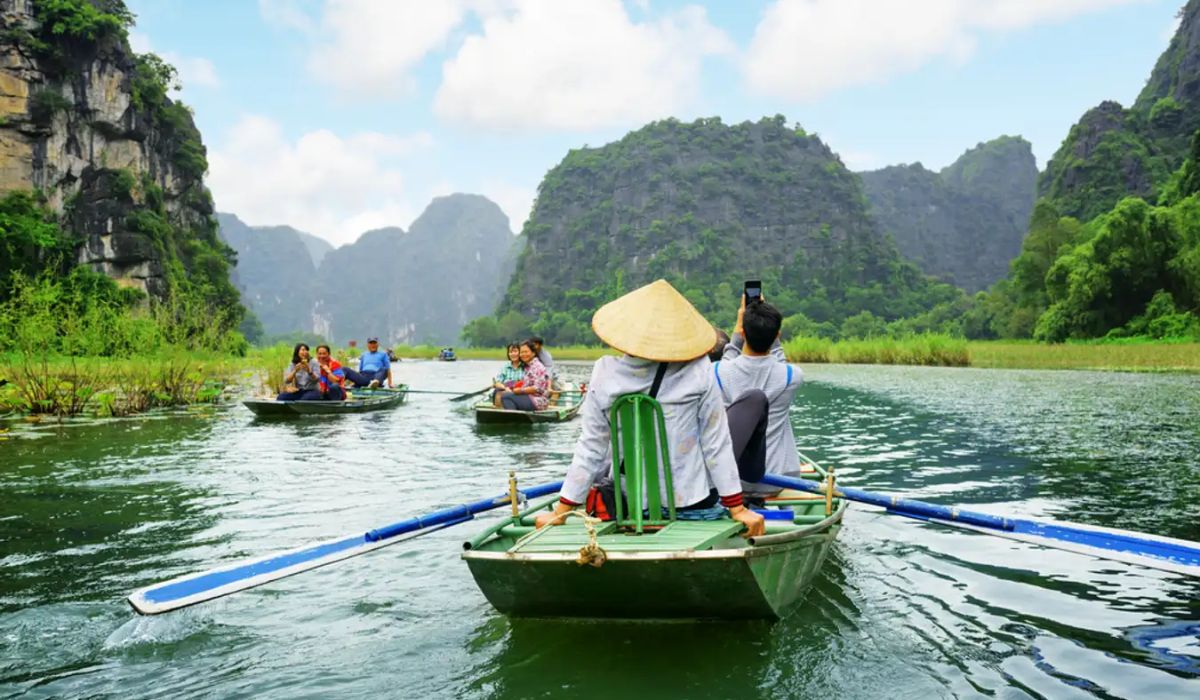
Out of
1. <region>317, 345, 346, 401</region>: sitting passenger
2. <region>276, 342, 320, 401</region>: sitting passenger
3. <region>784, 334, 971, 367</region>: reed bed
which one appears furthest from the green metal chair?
<region>784, 334, 971, 367</region>: reed bed

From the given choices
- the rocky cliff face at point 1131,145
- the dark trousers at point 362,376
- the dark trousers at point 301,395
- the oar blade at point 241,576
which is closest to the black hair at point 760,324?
the oar blade at point 241,576

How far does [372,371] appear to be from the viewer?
656 inches

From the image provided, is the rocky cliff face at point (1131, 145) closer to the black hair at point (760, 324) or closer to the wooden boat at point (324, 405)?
the wooden boat at point (324, 405)

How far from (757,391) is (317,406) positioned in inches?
428

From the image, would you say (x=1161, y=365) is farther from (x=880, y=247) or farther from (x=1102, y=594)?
(x=880, y=247)

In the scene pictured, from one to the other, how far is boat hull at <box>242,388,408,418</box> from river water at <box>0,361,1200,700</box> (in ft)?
12.1

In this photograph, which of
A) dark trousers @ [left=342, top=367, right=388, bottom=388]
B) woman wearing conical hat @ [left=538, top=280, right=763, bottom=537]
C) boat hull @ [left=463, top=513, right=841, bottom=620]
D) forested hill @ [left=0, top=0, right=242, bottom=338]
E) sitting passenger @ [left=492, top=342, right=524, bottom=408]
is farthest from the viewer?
forested hill @ [left=0, top=0, right=242, bottom=338]

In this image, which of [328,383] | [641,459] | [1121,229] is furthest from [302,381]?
[1121,229]

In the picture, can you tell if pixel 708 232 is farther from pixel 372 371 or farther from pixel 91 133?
pixel 372 371

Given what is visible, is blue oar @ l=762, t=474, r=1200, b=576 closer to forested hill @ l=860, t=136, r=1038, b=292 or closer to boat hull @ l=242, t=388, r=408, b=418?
boat hull @ l=242, t=388, r=408, b=418

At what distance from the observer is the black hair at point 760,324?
439 cm

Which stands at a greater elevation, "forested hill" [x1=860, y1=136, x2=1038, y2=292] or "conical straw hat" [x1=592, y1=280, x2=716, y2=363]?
"forested hill" [x1=860, y1=136, x2=1038, y2=292]

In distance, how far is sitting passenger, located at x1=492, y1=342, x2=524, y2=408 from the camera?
1266 centimetres

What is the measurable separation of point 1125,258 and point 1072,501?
3770 centimetres
